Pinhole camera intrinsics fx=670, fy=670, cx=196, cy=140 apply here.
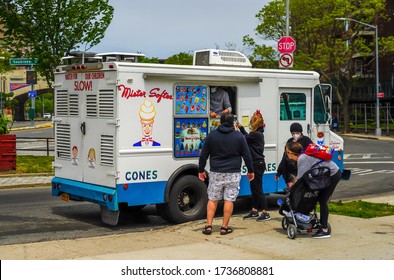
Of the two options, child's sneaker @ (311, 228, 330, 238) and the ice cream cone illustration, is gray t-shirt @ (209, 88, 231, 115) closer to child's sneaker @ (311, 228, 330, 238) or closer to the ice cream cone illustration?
the ice cream cone illustration

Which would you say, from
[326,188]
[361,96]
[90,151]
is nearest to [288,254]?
[326,188]

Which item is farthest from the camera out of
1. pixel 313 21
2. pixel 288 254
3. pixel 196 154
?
pixel 313 21

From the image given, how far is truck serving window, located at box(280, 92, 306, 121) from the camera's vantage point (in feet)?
43.3

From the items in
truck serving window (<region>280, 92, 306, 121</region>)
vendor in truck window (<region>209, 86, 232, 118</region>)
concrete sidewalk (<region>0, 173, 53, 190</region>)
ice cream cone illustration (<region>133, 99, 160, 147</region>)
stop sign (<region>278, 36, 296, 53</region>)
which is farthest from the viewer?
stop sign (<region>278, 36, 296, 53</region>)

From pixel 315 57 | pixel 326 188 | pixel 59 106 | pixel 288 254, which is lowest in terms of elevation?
pixel 288 254

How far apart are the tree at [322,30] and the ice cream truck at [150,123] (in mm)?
41929

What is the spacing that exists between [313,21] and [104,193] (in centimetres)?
4544

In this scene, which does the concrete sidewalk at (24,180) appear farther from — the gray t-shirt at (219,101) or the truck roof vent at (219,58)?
the gray t-shirt at (219,101)

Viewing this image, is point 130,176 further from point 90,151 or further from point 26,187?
point 26,187

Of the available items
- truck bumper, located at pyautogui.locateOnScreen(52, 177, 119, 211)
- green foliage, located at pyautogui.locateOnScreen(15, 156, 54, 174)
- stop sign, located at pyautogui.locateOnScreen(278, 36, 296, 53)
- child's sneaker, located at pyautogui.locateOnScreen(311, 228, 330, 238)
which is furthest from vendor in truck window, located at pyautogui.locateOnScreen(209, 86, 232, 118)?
green foliage, located at pyautogui.locateOnScreen(15, 156, 54, 174)

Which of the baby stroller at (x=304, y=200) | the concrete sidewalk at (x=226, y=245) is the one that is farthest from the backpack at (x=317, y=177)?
the concrete sidewalk at (x=226, y=245)

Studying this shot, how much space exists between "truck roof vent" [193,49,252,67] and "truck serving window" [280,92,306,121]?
3.39 feet

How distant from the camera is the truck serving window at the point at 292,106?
43.3ft

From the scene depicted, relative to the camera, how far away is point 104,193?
11109mm
